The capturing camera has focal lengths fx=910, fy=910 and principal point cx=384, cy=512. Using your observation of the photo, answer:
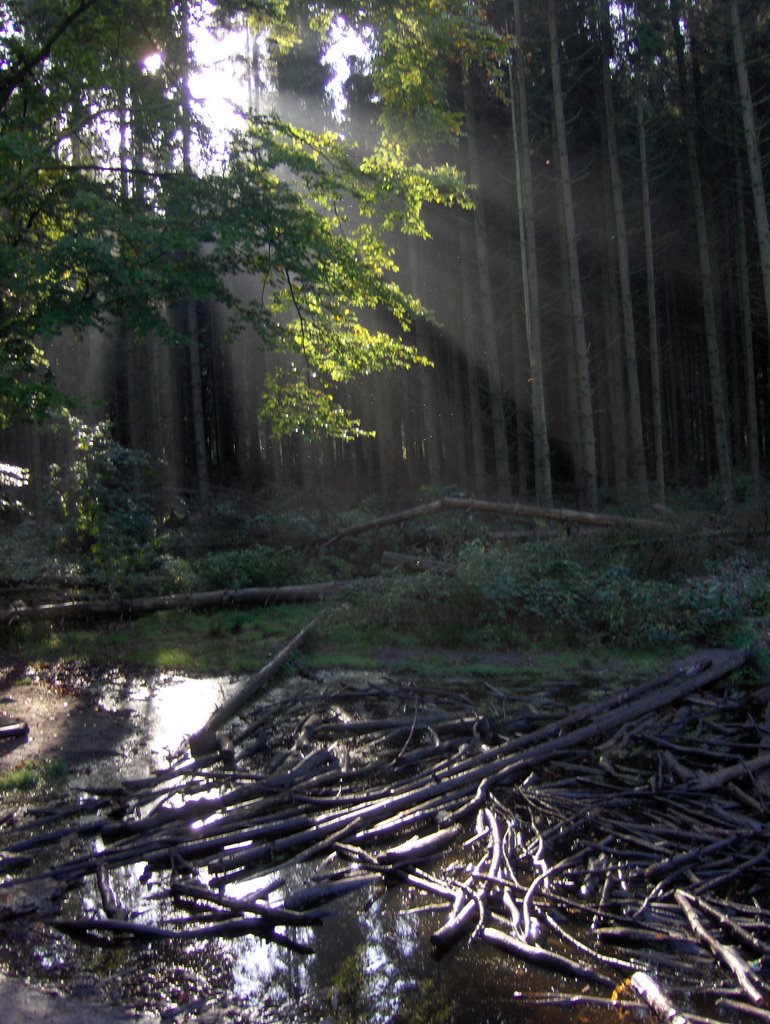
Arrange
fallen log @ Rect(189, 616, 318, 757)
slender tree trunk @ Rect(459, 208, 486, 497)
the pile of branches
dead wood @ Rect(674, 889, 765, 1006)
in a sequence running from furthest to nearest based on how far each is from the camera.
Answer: slender tree trunk @ Rect(459, 208, 486, 497) → fallen log @ Rect(189, 616, 318, 757) → the pile of branches → dead wood @ Rect(674, 889, 765, 1006)

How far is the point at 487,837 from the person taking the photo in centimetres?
609

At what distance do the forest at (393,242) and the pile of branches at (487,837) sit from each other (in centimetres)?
617

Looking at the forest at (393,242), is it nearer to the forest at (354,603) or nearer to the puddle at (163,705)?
the forest at (354,603)

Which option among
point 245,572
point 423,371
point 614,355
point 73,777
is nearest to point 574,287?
point 423,371

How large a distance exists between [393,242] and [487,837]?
1079 inches

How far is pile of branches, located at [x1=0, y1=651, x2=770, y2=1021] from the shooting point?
4.79 metres

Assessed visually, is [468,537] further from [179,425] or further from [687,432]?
[687,432]

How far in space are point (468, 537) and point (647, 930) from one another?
13.7m

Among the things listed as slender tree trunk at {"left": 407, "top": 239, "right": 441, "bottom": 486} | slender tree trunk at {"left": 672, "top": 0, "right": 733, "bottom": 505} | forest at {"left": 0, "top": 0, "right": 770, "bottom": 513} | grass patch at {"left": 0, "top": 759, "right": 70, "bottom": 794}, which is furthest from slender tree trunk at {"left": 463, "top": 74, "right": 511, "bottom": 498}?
grass patch at {"left": 0, "top": 759, "right": 70, "bottom": 794}

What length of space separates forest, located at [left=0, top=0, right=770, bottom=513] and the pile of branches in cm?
617

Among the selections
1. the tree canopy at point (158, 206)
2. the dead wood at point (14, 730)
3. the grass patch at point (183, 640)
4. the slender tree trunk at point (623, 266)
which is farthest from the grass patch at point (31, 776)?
the slender tree trunk at point (623, 266)

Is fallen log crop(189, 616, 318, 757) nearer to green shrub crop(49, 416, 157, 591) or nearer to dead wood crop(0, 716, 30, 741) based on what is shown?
dead wood crop(0, 716, 30, 741)

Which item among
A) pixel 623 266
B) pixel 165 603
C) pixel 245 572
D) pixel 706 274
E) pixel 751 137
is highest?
pixel 751 137

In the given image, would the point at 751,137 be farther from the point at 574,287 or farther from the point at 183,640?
the point at 183,640
